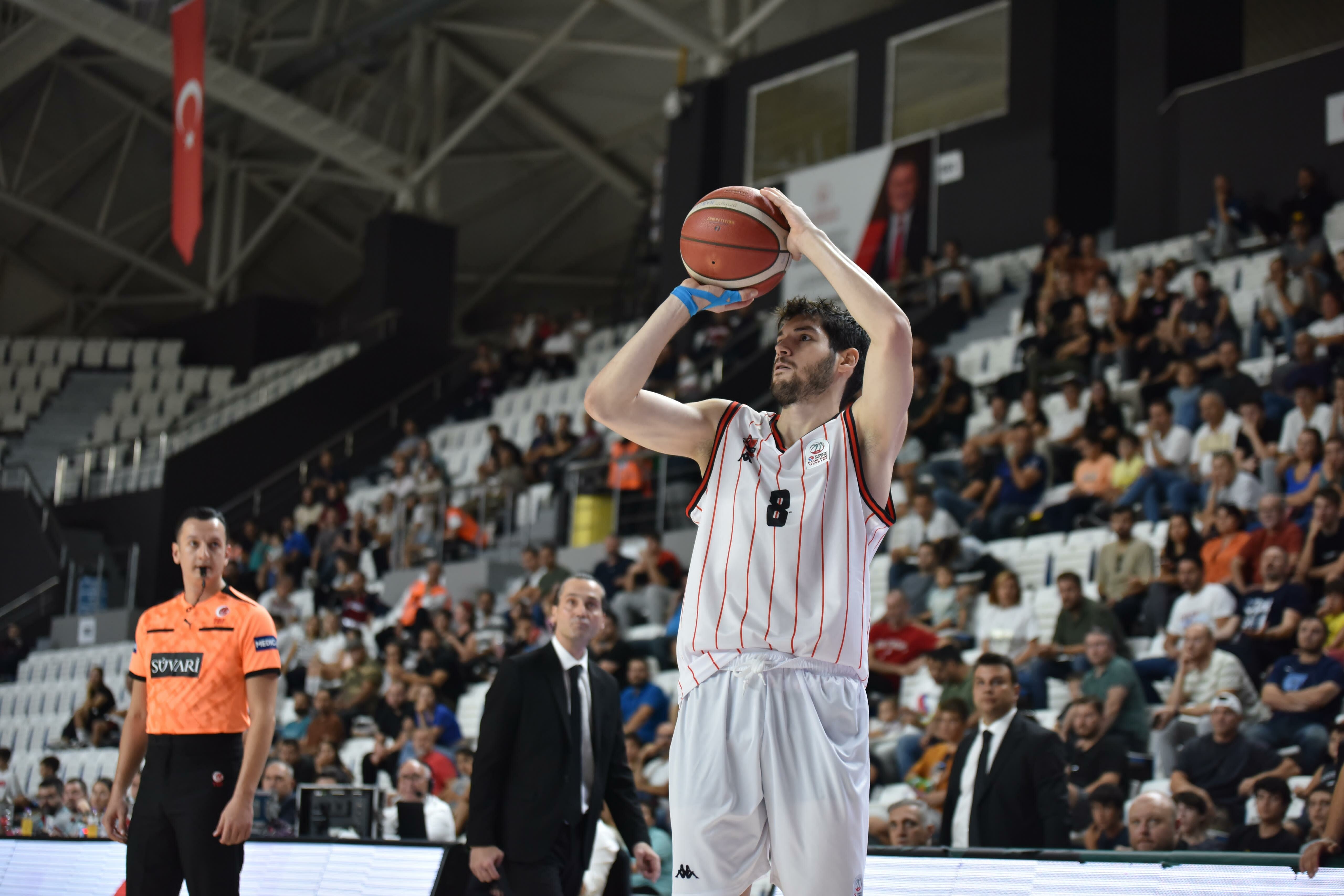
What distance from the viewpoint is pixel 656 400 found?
138 inches

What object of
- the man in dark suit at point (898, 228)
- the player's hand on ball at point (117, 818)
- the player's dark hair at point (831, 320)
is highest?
the man in dark suit at point (898, 228)

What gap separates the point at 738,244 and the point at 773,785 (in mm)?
1324

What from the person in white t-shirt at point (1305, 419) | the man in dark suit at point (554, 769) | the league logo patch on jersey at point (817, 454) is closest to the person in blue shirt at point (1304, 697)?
the person in white t-shirt at point (1305, 419)

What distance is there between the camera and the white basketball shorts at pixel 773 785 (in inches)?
122

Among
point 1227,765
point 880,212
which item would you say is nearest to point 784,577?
point 1227,765

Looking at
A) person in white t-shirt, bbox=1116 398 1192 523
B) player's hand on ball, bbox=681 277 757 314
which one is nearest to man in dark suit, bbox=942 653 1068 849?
player's hand on ball, bbox=681 277 757 314

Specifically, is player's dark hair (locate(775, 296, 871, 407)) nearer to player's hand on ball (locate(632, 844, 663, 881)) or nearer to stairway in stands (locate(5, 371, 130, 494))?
player's hand on ball (locate(632, 844, 663, 881))

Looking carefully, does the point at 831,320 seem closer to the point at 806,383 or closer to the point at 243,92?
the point at 806,383

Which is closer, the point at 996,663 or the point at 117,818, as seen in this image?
the point at 117,818

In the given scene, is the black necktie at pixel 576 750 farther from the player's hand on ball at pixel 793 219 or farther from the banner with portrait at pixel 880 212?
the banner with portrait at pixel 880 212

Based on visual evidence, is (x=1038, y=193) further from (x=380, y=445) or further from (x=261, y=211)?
(x=261, y=211)

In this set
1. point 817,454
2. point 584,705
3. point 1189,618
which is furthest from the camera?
point 1189,618

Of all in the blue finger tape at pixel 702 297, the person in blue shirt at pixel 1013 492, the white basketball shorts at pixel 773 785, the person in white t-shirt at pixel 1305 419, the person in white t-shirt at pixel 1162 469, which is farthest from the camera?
the person in blue shirt at pixel 1013 492

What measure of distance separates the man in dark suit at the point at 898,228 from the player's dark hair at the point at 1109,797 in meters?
10.6
